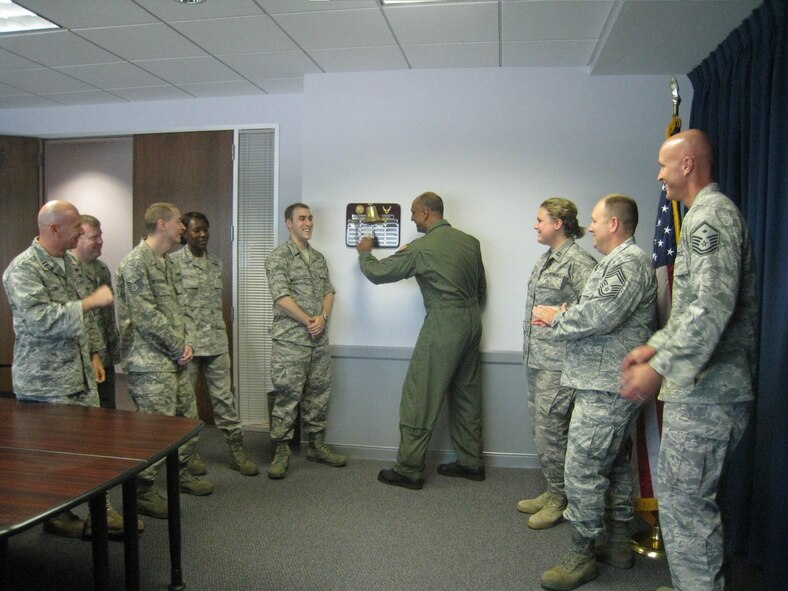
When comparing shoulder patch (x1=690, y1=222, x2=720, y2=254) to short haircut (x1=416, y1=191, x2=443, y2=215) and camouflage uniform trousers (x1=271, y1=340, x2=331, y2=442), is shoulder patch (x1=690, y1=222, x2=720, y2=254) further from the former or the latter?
camouflage uniform trousers (x1=271, y1=340, x2=331, y2=442)

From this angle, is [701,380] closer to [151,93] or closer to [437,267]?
[437,267]

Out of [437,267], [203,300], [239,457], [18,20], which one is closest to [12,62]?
[18,20]

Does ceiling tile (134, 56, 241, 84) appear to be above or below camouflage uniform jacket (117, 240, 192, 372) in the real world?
above

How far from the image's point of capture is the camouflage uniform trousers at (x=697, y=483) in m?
1.80

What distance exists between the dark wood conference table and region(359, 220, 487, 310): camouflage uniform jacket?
158 centimetres

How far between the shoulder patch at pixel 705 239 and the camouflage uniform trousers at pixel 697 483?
0.49m

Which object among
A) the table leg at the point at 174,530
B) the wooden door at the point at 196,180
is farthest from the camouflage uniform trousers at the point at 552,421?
the wooden door at the point at 196,180

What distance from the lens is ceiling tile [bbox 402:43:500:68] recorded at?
3475mm

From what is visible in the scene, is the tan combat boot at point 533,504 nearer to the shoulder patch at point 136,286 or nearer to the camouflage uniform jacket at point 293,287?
the camouflage uniform jacket at point 293,287

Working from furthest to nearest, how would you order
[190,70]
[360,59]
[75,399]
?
[190,70] → [360,59] → [75,399]

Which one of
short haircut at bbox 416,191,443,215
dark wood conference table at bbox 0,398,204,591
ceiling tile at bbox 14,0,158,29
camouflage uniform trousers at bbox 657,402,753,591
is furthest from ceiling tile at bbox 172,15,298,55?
camouflage uniform trousers at bbox 657,402,753,591

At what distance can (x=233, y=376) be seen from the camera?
473 centimetres

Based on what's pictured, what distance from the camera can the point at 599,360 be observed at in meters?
2.24

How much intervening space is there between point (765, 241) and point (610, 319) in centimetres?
87
